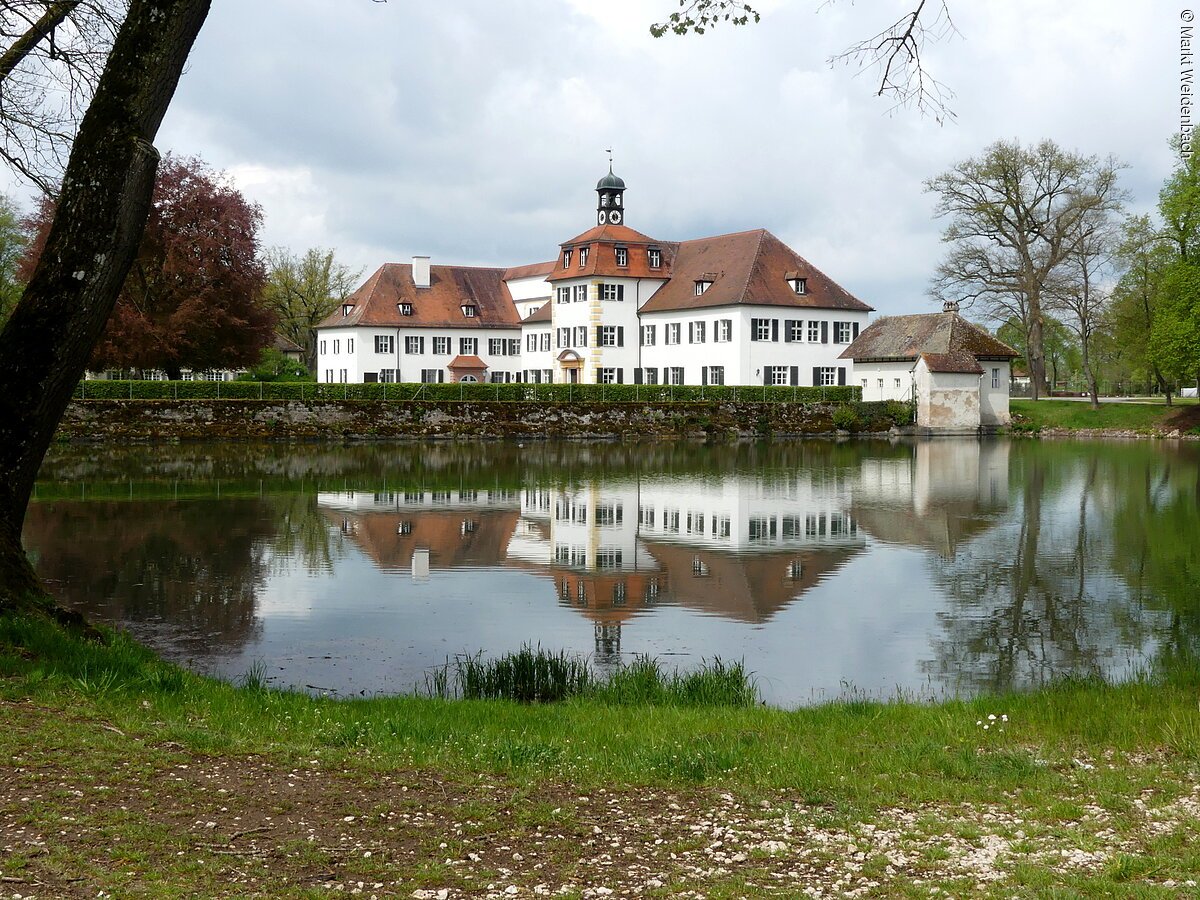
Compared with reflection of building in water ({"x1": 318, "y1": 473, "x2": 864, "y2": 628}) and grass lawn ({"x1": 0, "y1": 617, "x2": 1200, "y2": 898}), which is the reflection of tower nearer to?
reflection of building in water ({"x1": 318, "y1": 473, "x2": 864, "y2": 628})

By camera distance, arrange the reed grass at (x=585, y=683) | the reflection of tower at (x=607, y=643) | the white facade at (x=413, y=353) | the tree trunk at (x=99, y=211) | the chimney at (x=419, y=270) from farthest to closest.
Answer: the chimney at (x=419, y=270) → the white facade at (x=413, y=353) → the reflection of tower at (x=607, y=643) → the reed grass at (x=585, y=683) → the tree trunk at (x=99, y=211)

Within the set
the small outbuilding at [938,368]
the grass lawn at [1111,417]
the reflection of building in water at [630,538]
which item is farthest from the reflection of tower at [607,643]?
the grass lawn at [1111,417]

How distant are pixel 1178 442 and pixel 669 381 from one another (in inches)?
1061

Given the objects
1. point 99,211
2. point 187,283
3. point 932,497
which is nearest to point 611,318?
point 187,283

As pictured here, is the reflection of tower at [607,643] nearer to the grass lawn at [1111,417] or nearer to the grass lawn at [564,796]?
the grass lawn at [564,796]

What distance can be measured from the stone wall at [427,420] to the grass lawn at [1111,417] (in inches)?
466

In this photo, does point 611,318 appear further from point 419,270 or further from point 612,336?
point 419,270

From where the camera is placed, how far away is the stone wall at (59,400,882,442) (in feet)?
150

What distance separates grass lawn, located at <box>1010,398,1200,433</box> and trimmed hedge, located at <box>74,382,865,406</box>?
382 inches

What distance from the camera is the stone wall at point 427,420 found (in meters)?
45.8

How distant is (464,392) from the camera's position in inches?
2128

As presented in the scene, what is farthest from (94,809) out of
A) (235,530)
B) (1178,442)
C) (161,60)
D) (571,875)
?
(1178,442)

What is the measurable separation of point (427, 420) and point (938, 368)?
25869mm

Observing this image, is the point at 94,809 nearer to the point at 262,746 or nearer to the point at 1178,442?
the point at 262,746
